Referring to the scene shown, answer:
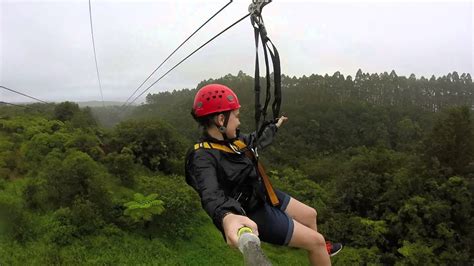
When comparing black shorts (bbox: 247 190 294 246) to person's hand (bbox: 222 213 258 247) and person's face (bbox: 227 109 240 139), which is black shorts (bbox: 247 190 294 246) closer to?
person's face (bbox: 227 109 240 139)

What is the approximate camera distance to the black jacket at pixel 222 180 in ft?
5.43

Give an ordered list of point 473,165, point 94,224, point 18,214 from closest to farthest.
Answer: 1. point 18,214
2. point 94,224
3. point 473,165

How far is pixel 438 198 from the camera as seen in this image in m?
14.2

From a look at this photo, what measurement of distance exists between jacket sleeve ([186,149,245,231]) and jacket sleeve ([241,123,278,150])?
484mm

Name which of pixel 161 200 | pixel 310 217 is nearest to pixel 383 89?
pixel 161 200

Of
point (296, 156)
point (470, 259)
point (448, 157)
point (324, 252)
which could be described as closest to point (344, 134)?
point (296, 156)

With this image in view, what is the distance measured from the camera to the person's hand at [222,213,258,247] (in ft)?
4.27

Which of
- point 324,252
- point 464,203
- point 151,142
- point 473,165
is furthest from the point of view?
point 151,142

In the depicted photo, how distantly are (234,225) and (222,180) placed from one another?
2.07ft

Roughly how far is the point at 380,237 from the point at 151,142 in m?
10.2

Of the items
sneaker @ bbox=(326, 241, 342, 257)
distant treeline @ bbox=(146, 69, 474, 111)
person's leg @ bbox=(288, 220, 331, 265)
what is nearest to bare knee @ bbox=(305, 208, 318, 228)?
sneaker @ bbox=(326, 241, 342, 257)

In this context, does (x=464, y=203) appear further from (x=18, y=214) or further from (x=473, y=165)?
(x=18, y=214)

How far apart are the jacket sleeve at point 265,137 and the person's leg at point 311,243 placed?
538mm

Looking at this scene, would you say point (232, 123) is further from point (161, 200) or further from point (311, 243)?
point (161, 200)
